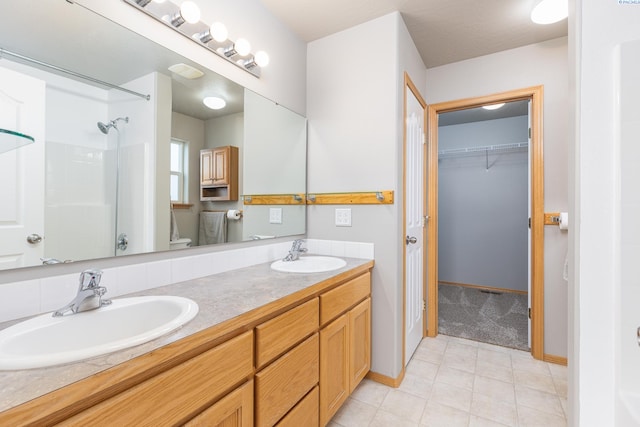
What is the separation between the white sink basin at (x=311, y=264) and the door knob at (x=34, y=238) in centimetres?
99

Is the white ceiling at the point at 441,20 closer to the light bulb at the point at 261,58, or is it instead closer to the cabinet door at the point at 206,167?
the light bulb at the point at 261,58

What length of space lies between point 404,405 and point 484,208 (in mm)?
3096

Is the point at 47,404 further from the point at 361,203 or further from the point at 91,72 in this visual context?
the point at 361,203

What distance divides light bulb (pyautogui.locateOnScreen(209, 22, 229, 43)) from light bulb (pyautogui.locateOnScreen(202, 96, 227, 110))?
0.91 ft

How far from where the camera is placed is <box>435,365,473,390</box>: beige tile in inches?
73.7

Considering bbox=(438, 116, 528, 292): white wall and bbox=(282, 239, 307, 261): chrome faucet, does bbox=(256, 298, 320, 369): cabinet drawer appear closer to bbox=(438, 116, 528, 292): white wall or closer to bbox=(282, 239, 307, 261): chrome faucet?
bbox=(282, 239, 307, 261): chrome faucet

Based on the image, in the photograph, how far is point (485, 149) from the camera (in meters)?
3.86

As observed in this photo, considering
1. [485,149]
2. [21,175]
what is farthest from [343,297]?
[485,149]

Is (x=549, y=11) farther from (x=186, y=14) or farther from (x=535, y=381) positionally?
(x=535, y=381)

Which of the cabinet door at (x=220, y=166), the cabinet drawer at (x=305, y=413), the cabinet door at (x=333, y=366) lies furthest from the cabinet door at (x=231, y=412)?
the cabinet door at (x=220, y=166)

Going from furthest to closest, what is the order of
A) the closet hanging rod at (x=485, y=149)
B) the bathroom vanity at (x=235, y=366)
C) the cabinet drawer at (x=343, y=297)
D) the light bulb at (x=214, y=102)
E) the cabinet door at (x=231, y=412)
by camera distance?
the closet hanging rod at (x=485, y=149) → the light bulb at (x=214, y=102) → the cabinet drawer at (x=343, y=297) → the cabinet door at (x=231, y=412) → the bathroom vanity at (x=235, y=366)

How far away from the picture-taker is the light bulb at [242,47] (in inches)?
60.6

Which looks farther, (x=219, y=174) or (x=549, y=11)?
(x=549, y=11)

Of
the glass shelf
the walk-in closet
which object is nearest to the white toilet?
the glass shelf
